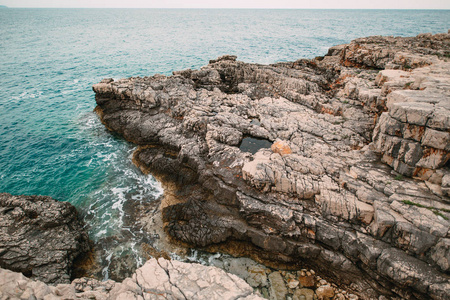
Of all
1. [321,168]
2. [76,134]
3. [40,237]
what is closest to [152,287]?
[40,237]

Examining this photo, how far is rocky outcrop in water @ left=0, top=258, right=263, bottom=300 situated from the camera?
11.1 metres

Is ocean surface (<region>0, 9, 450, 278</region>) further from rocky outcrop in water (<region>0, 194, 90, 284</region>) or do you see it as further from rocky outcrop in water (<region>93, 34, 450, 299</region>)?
rocky outcrop in water (<region>93, 34, 450, 299</region>)

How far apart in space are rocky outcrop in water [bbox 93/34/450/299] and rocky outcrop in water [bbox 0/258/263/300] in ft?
18.8

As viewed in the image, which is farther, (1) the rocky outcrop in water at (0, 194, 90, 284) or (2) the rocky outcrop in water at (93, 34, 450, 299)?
(1) the rocky outcrop in water at (0, 194, 90, 284)

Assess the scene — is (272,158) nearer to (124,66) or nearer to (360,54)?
(360,54)

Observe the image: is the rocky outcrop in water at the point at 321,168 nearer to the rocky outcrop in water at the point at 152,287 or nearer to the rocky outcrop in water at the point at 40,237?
the rocky outcrop in water at the point at 152,287

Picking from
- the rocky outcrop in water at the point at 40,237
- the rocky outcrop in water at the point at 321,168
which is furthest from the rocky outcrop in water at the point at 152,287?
the rocky outcrop in water at the point at 321,168

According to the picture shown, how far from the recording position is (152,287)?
12.2 m

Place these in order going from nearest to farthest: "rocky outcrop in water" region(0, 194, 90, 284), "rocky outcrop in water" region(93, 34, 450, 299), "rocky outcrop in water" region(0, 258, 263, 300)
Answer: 1. "rocky outcrop in water" region(0, 258, 263, 300)
2. "rocky outcrop in water" region(93, 34, 450, 299)
3. "rocky outcrop in water" region(0, 194, 90, 284)

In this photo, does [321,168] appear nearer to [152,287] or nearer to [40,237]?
[152,287]

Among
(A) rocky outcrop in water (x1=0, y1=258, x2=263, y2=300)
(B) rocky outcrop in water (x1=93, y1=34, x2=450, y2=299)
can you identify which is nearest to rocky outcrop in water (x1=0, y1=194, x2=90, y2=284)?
(A) rocky outcrop in water (x1=0, y1=258, x2=263, y2=300)

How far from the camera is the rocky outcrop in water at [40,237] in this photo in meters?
16.2

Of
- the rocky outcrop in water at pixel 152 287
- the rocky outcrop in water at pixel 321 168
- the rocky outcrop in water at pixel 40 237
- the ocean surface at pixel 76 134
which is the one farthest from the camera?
the ocean surface at pixel 76 134

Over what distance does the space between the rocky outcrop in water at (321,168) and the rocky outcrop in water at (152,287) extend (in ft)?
18.8
